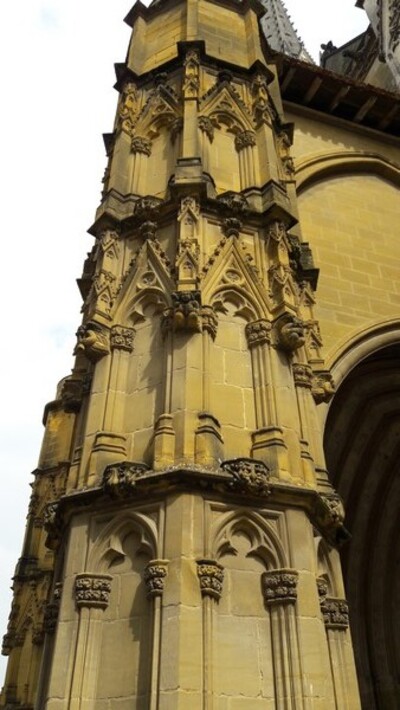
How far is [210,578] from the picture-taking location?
533cm

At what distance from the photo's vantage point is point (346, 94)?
1450 cm

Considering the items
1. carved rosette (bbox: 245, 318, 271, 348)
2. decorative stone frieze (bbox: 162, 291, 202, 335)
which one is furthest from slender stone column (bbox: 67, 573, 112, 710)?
carved rosette (bbox: 245, 318, 271, 348)

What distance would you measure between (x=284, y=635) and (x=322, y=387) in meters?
3.51

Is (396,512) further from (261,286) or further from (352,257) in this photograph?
(261,286)

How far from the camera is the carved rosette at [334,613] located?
239 inches

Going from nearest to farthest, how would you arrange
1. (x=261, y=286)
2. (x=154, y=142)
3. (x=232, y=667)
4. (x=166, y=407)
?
(x=232, y=667) < (x=166, y=407) < (x=261, y=286) < (x=154, y=142)

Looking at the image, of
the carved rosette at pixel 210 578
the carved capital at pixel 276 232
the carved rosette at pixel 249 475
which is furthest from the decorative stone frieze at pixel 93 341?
the carved rosette at pixel 210 578

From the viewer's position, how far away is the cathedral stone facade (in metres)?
5.29

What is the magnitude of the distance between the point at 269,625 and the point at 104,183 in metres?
6.51

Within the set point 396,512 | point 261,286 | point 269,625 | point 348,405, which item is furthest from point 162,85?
point 396,512

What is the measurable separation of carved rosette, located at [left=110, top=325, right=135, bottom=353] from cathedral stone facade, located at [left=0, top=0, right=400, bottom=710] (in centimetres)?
2

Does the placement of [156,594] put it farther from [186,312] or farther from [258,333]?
[258,333]

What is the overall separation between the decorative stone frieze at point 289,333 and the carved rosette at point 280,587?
93.0 inches

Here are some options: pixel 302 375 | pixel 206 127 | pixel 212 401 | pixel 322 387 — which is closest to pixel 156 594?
pixel 212 401
